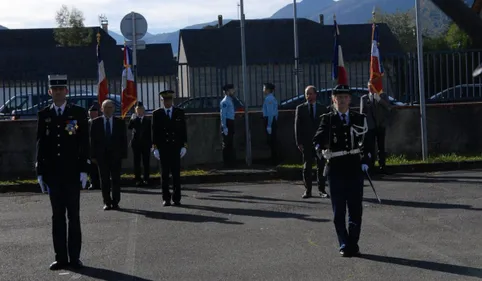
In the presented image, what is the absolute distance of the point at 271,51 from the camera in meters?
58.1

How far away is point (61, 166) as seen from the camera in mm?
8273

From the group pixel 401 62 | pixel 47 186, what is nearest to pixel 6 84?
pixel 401 62

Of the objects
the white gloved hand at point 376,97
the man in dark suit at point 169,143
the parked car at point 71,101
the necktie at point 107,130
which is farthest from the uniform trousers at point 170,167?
the parked car at point 71,101

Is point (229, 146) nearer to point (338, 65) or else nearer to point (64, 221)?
point (338, 65)

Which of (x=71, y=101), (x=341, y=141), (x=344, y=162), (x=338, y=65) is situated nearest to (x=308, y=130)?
(x=338, y=65)

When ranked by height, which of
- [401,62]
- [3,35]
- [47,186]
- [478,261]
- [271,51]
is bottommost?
[478,261]

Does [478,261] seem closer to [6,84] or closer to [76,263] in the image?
[76,263]

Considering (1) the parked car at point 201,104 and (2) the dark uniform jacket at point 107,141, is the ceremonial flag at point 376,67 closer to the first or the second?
(1) the parked car at point 201,104

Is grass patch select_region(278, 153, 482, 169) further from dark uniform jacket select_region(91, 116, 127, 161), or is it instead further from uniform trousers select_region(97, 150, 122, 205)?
uniform trousers select_region(97, 150, 122, 205)

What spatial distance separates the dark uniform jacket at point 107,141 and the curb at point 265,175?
325cm

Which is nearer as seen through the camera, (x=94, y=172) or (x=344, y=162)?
(x=344, y=162)

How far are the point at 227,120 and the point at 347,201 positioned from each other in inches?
372

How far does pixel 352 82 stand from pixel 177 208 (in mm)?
8019

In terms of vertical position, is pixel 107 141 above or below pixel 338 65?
below
